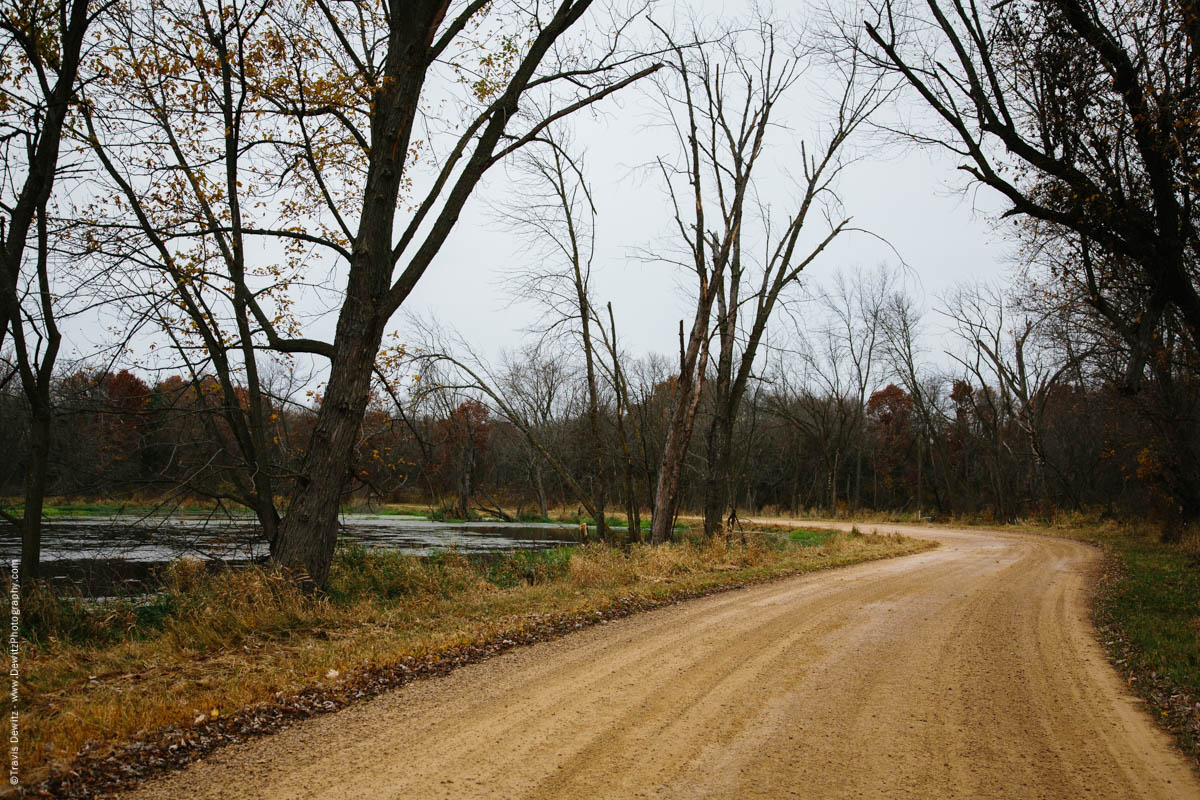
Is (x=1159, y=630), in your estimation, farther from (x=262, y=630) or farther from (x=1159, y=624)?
(x=262, y=630)

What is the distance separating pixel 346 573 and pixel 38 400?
3.98 meters

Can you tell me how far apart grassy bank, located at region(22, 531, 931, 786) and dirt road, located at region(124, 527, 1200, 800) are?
0.74 m

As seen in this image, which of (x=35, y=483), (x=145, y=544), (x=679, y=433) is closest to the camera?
(x=35, y=483)

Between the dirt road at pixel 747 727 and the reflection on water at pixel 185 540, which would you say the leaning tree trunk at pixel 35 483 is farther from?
the dirt road at pixel 747 727

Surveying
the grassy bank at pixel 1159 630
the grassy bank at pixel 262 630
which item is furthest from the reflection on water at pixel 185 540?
the grassy bank at pixel 1159 630

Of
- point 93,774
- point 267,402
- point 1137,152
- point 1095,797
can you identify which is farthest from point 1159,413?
point 93,774

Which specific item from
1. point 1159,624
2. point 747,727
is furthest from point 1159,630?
point 747,727

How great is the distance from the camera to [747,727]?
440 cm

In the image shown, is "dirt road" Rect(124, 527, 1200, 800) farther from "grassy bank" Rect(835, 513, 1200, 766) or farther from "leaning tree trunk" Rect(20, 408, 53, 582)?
"leaning tree trunk" Rect(20, 408, 53, 582)

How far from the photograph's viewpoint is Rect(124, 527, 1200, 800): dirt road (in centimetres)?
364

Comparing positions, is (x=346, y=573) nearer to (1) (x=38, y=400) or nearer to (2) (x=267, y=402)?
(2) (x=267, y=402)

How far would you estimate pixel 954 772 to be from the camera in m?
3.81

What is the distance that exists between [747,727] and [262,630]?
4.81 m

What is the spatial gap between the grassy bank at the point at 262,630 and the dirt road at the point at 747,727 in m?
0.74
